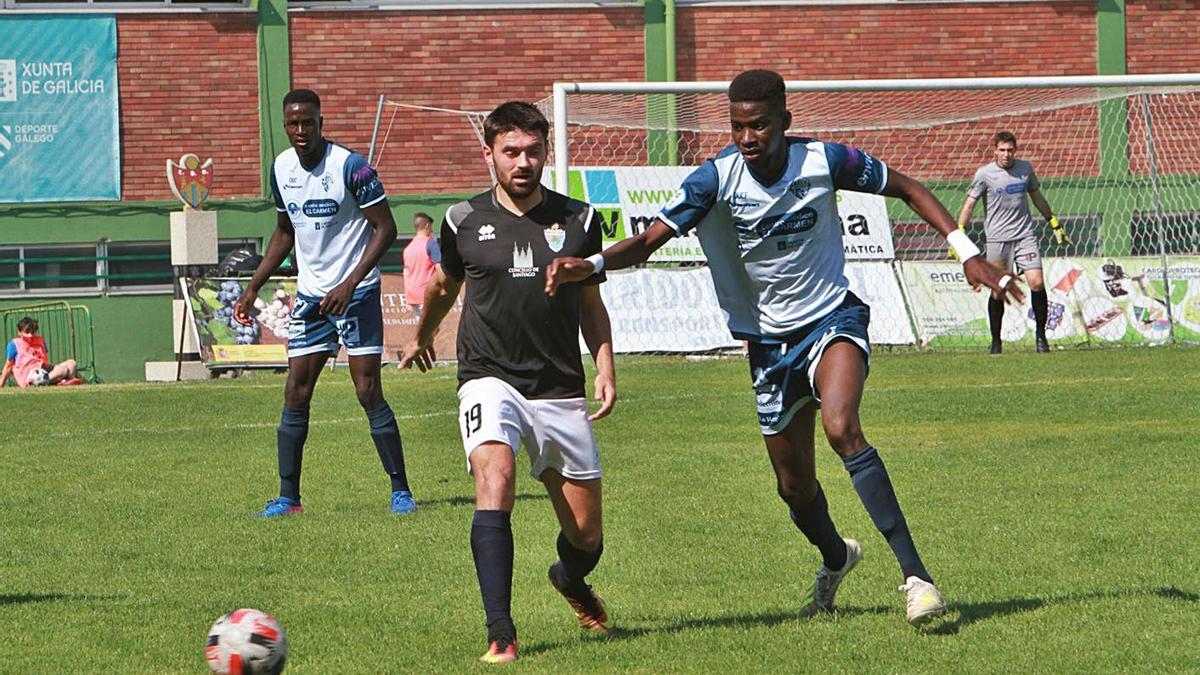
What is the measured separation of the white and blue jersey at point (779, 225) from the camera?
6.59 m

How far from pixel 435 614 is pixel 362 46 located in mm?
22321

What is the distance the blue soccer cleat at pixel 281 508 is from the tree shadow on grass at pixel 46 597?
92.5 inches

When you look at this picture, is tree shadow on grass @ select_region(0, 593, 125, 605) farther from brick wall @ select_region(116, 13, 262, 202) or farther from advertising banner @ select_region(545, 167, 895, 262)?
brick wall @ select_region(116, 13, 262, 202)

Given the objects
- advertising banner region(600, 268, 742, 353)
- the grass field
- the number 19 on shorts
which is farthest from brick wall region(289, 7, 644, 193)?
the number 19 on shorts

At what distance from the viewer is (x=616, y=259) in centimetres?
626

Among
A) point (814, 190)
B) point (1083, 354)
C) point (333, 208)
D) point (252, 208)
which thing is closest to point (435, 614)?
point (814, 190)

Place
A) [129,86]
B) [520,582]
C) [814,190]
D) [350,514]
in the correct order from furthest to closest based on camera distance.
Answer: [129,86] < [350,514] < [520,582] < [814,190]

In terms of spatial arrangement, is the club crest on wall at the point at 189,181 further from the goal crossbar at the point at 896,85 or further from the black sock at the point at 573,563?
the black sock at the point at 573,563

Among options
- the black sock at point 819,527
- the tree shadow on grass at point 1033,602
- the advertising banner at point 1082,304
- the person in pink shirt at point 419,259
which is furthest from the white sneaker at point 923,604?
the person in pink shirt at point 419,259

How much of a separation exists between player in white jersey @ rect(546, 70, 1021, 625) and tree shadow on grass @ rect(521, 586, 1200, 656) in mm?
169

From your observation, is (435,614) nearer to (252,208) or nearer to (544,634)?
(544,634)

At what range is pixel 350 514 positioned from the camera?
380 inches

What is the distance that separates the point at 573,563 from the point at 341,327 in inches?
161

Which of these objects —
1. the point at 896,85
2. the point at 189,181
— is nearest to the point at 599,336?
the point at 896,85
